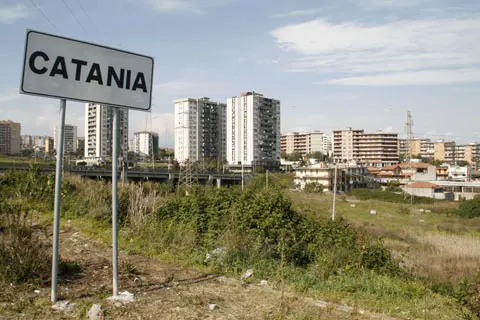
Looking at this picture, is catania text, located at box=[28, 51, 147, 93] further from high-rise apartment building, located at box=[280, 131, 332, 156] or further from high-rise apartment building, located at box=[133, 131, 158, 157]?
high-rise apartment building, located at box=[280, 131, 332, 156]

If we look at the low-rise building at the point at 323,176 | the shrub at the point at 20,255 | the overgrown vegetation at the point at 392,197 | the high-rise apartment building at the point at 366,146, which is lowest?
the overgrown vegetation at the point at 392,197

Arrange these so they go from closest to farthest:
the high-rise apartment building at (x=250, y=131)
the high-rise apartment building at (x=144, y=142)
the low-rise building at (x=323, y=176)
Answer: the low-rise building at (x=323, y=176) < the high-rise apartment building at (x=250, y=131) < the high-rise apartment building at (x=144, y=142)

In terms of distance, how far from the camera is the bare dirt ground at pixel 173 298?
301 cm

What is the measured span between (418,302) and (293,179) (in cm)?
7132

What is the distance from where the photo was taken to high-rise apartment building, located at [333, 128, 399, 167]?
131000 millimetres

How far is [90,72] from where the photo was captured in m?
3.39

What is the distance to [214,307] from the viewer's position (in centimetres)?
321

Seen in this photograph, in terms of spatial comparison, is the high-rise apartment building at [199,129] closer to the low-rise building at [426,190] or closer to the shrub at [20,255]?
the low-rise building at [426,190]

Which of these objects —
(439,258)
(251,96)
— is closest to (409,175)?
(251,96)

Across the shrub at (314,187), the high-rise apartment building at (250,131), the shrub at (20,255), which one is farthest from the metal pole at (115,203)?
the high-rise apartment building at (250,131)

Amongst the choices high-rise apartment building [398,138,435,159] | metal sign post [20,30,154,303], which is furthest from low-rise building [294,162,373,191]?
high-rise apartment building [398,138,435,159]

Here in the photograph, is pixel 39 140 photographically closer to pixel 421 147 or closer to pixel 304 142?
pixel 304 142

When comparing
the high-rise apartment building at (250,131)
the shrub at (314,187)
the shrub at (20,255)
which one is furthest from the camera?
the high-rise apartment building at (250,131)

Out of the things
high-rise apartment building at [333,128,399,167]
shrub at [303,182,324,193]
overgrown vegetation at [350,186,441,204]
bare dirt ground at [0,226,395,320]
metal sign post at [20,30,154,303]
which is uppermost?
high-rise apartment building at [333,128,399,167]
